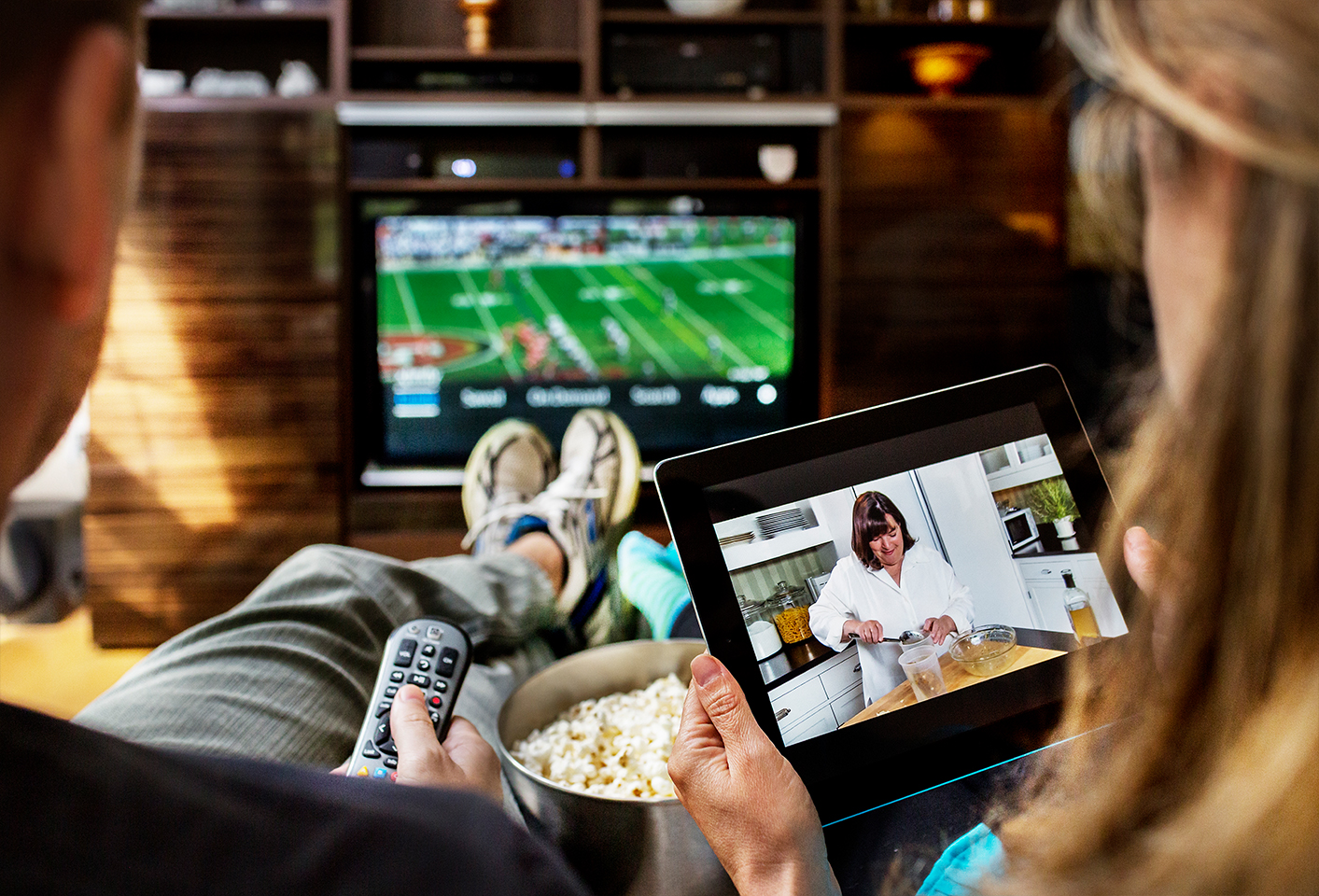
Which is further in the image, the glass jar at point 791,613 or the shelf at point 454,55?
the shelf at point 454,55

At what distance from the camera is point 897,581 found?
Answer: 57 centimetres

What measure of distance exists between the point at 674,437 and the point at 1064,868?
2.48 meters

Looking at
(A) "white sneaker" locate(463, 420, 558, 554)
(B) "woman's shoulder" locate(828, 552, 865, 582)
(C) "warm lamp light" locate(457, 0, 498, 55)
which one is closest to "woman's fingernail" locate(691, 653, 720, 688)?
(B) "woman's shoulder" locate(828, 552, 865, 582)

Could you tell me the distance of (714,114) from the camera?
2.51 m

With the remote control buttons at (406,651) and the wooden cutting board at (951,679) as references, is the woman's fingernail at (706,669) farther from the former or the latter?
the remote control buttons at (406,651)

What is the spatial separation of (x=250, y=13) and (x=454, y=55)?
1.91ft

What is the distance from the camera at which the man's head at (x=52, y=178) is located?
27cm

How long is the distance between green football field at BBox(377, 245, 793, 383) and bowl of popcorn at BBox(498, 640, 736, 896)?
205 centimetres

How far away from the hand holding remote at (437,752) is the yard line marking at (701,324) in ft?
7.03

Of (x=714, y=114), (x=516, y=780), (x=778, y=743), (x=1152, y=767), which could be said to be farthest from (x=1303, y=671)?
(x=714, y=114)

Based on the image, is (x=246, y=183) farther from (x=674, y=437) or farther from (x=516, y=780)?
(x=516, y=780)

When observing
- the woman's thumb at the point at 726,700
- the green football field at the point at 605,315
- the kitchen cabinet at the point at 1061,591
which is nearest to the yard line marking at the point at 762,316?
the green football field at the point at 605,315

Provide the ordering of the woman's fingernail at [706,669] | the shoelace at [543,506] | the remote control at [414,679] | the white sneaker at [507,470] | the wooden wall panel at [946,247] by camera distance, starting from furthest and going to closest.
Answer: the wooden wall panel at [946,247] → the white sneaker at [507,470] → the shoelace at [543,506] → the remote control at [414,679] → the woman's fingernail at [706,669]

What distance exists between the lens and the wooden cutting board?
0.54 meters
